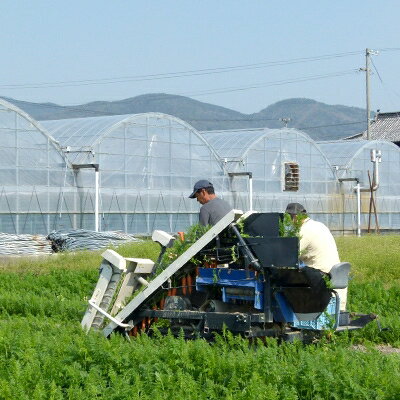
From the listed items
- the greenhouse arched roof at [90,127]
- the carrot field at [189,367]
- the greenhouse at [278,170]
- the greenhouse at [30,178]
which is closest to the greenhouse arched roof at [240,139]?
the greenhouse at [278,170]

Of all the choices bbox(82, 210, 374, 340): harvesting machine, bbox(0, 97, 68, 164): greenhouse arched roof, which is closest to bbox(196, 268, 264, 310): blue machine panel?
bbox(82, 210, 374, 340): harvesting machine

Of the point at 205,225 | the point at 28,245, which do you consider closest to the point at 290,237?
the point at 205,225

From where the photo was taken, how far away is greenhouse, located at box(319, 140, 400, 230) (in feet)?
123

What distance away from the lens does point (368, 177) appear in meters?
38.6

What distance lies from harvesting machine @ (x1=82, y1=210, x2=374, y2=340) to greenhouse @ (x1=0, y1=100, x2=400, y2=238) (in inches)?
634

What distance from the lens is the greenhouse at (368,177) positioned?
1481 inches

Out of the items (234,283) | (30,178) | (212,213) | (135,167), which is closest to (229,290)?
(234,283)

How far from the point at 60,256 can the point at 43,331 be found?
35.4 feet

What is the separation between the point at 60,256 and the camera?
65.8 feet

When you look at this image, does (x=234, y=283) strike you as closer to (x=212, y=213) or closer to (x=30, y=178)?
(x=212, y=213)

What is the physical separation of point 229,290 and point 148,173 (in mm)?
20252

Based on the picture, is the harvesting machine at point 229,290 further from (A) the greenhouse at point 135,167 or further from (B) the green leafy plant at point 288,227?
(A) the greenhouse at point 135,167

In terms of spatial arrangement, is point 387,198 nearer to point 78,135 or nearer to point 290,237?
point 78,135

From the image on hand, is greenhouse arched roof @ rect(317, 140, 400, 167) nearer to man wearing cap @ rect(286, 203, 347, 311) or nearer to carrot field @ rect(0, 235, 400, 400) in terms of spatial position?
carrot field @ rect(0, 235, 400, 400)
